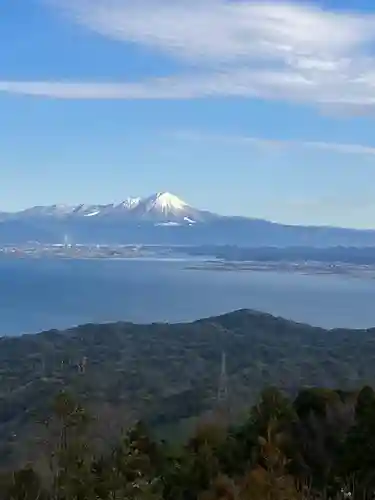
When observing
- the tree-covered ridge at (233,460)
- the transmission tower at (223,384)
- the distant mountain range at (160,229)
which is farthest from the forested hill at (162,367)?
the distant mountain range at (160,229)

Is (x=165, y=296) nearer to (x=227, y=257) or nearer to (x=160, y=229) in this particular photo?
(x=227, y=257)

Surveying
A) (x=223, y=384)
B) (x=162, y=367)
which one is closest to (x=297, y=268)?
(x=162, y=367)

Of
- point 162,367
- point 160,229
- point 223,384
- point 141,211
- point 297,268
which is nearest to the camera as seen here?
point 223,384

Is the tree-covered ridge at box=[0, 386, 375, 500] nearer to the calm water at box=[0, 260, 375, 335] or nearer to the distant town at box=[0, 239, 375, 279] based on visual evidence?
the calm water at box=[0, 260, 375, 335]

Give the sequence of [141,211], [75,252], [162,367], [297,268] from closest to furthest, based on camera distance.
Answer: [162,367] → [297,268] → [75,252] → [141,211]

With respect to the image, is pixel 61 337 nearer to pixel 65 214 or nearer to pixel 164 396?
pixel 164 396

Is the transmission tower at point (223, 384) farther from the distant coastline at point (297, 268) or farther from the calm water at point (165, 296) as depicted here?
the distant coastline at point (297, 268)
